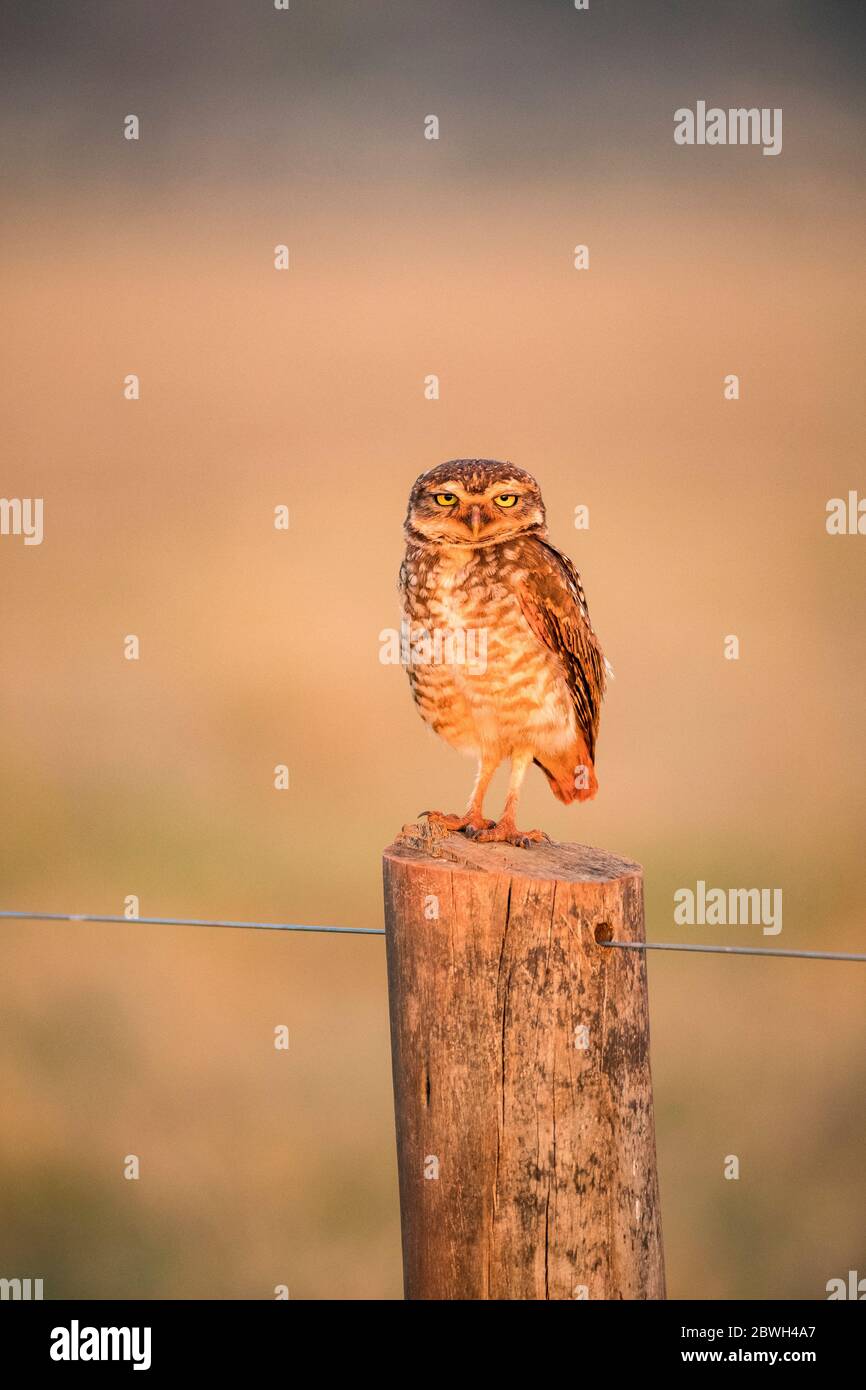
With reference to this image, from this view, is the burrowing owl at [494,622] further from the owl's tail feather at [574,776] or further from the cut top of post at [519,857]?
the cut top of post at [519,857]

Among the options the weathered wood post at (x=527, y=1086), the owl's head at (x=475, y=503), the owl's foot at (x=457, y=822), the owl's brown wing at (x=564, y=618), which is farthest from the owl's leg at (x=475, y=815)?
the weathered wood post at (x=527, y=1086)

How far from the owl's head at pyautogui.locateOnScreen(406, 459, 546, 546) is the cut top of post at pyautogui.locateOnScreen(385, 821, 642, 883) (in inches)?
40.9

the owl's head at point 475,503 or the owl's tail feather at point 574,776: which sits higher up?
the owl's head at point 475,503

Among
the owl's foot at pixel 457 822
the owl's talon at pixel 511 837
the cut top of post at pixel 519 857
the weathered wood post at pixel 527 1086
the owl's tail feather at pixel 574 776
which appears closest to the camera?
the weathered wood post at pixel 527 1086

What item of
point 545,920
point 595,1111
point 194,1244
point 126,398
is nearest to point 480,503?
point 545,920

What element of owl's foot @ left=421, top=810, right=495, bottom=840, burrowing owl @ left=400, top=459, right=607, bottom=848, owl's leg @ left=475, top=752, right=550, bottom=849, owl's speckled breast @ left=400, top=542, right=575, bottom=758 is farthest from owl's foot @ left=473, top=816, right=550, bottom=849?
owl's speckled breast @ left=400, top=542, right=575, bottom=758

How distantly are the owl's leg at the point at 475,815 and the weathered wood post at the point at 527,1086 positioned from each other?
75 cm

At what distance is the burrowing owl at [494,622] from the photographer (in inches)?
150

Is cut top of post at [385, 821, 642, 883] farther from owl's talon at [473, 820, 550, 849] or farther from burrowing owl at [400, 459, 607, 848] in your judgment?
burrowing owl at [400, 459, 607, 848]

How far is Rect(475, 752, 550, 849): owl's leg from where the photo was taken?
10.3 feet

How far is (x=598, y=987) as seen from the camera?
254cm

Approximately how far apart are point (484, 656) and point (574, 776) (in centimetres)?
53

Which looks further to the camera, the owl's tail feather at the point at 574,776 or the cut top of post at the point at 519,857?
the owl's tail feather at the point at 574,776
